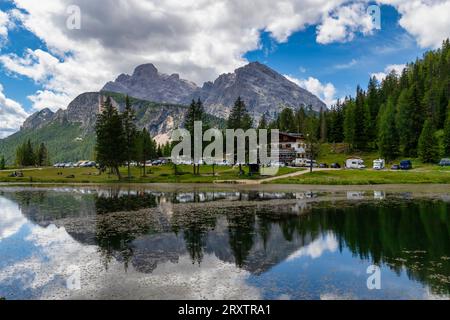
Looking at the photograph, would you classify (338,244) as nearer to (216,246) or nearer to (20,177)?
(216,246)

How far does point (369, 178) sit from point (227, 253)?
6022cm

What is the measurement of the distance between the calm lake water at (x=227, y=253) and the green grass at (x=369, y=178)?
32131 mm

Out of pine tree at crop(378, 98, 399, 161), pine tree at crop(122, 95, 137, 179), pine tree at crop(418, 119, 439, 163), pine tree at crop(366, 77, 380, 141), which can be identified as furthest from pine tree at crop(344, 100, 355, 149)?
pine tree at crop(122, 95, 137, 179)

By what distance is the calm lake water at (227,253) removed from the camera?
16.5 metres

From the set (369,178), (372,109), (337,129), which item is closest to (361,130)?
(337,129)

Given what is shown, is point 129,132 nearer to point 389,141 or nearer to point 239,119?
point 239,119

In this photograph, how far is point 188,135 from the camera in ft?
319

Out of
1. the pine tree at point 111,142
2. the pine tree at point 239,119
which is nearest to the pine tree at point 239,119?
the pine tree at point 239,119

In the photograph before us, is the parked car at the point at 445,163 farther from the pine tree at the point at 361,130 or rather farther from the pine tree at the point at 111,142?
the pine tree at the point at 111,142

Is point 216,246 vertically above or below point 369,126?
below

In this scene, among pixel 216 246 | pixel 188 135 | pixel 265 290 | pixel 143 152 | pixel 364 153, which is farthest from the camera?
pixel 364 153

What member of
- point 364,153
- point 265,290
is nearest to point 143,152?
point 364,153

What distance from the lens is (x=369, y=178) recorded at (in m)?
75.2
